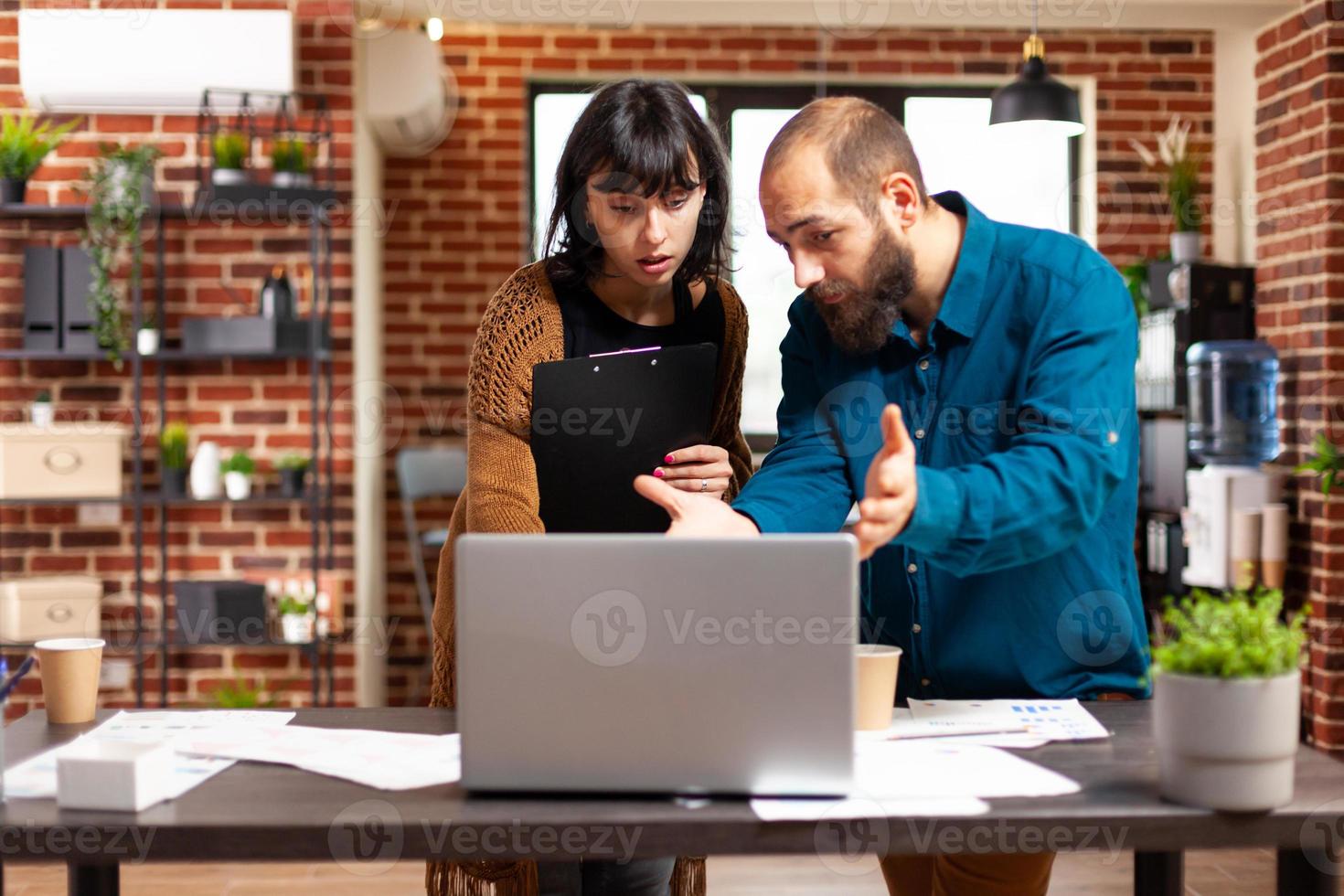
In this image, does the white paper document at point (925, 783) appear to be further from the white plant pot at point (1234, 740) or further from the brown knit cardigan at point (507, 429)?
the brown knit cardigan at point (507, 429)

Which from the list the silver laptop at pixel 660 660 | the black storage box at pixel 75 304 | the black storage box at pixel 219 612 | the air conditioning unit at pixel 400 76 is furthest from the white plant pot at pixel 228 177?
the silver laptop at pixel 660 660

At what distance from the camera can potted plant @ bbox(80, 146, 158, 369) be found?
4133 millimetres

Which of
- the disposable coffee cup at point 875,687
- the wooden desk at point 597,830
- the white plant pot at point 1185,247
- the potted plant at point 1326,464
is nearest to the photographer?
the wooden desk at point 597,830

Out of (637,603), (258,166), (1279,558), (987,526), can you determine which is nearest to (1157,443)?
(1279,558)

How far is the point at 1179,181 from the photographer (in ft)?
17.2

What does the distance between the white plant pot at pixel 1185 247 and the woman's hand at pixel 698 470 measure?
12.5ft

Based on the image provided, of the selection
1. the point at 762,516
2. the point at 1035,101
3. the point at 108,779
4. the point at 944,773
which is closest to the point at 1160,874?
the point at 944,773

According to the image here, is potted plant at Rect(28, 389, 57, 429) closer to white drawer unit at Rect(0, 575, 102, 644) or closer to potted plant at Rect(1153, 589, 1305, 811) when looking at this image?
white drawer unit at Rect(0, 575, 102, 644)

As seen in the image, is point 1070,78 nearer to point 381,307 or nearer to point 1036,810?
point 381,307

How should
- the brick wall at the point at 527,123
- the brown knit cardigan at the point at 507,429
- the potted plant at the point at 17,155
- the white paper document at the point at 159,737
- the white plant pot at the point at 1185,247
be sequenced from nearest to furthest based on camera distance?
1. the white paper document at the point at 159,737
2. the brown knit cardigan at the point at 507,429
3. the potted plant at the point at 17,155
4. the white plant pot at the point at 1185,247
5. the brick wall at the point at 527,123

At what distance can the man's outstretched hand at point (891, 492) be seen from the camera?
1.28 metres

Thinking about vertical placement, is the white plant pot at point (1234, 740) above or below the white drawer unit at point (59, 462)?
below

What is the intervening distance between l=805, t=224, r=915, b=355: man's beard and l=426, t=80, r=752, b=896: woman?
0.28 metres

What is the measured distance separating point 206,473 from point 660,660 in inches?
136
